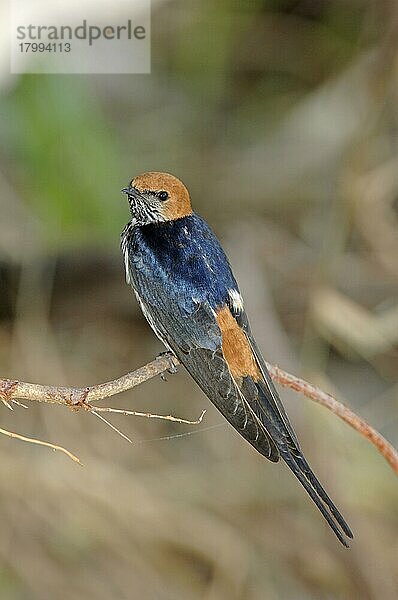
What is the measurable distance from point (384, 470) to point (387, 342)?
0.34 metres

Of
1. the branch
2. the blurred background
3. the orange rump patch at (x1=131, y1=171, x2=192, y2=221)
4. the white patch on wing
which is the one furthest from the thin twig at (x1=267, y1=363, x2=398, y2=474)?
the blurred background

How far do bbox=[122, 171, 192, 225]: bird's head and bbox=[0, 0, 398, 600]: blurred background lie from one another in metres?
0.87

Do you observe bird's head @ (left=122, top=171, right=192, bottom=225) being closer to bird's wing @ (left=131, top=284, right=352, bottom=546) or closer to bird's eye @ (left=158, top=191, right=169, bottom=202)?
bird's eye @ (left=158, top=191, right=169, bottom=202)

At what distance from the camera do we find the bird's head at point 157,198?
1.22m

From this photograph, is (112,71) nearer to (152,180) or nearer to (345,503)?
(345,503)

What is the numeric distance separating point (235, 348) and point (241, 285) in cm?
132

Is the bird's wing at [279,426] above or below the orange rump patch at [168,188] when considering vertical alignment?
below

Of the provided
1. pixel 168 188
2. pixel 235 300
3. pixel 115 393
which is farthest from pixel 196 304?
pixel 115 393

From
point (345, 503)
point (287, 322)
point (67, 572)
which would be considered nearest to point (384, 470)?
point (345, 503)

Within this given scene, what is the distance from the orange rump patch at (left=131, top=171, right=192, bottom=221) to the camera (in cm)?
121

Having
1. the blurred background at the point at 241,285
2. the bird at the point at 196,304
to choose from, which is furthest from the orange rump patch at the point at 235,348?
the blurred background at the point at 241,285

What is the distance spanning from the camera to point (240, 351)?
125cm

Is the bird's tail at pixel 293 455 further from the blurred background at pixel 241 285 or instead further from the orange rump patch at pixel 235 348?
the blurred background at pixel 241 285

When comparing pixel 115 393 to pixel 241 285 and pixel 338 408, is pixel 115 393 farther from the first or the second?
pixel 241 285
